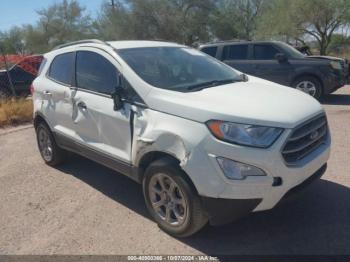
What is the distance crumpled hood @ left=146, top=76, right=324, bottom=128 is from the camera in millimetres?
3109

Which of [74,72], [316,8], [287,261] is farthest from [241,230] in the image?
[316,8]

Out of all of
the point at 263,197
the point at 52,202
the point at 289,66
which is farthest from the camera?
the point at 289,66

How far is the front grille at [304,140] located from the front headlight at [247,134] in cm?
15

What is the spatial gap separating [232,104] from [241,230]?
124 centimetres

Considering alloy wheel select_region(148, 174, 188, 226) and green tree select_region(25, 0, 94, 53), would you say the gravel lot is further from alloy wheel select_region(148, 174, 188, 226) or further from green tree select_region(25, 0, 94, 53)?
green tree select_region(25, 0, 94, 53)

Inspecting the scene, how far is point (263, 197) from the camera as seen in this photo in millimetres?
3098

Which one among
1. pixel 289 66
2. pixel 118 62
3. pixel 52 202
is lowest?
A: pixel 52 202

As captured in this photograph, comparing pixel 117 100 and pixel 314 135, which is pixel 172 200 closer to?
pixel 117 100

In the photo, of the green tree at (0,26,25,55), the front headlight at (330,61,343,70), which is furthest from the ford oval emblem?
the green tree at (0,26,25,55)

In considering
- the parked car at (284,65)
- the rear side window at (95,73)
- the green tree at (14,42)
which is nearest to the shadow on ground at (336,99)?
the parked car at (284,65)

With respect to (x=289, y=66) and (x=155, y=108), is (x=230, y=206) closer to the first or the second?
(x=155, y=108)

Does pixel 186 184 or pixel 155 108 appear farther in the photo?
pixel 155 108

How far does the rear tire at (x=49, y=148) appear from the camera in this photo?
5574 millimetres

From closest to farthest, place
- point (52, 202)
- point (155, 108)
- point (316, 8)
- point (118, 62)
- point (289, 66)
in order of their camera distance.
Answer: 1. point (155, 108)
2. point (118, 62)
3. point (52, 202)
4. point (289, 66)
5. point (316, 8)
